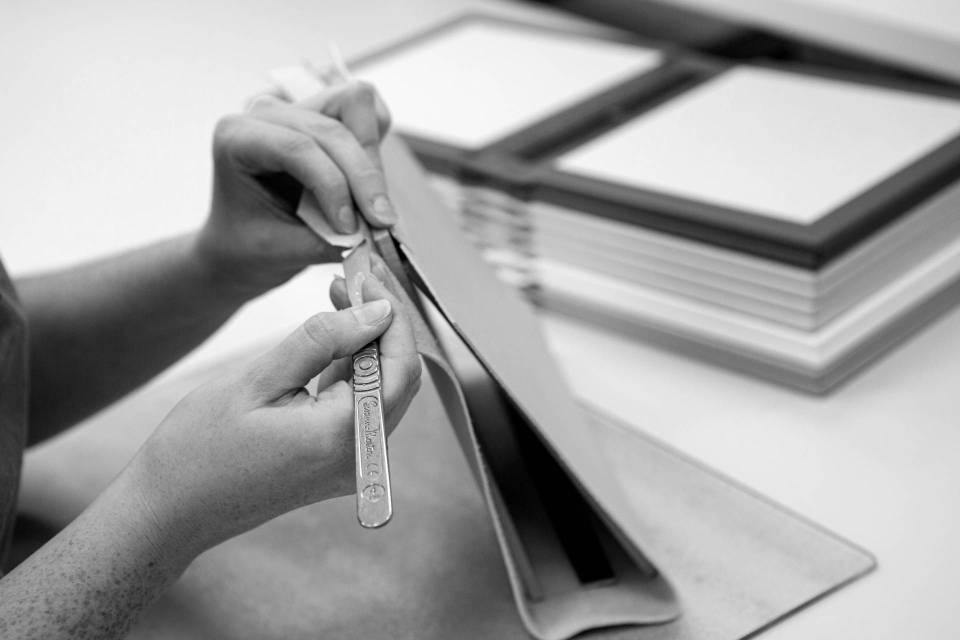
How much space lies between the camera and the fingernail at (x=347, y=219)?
91cm

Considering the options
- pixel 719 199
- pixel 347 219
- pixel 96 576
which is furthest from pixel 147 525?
pixel 719 199

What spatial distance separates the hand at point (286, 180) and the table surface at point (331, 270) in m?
0.26

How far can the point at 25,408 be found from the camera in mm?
1022

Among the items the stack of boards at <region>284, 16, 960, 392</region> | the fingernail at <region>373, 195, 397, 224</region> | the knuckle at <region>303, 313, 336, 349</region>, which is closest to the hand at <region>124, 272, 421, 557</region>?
the knuckle at <region>303, 313, 336, 349</region>

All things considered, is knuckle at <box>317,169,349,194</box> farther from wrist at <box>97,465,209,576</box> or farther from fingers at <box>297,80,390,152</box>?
wrist at <box>97,465,209,576</box>

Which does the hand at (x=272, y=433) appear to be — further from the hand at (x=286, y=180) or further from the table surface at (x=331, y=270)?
the table surface at (x=331, y=270)

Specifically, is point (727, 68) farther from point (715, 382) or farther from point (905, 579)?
point (905, 579)

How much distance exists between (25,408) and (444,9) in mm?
1362

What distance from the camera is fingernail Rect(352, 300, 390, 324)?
2.44ft

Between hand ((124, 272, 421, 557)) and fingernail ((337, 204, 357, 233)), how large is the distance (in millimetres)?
149

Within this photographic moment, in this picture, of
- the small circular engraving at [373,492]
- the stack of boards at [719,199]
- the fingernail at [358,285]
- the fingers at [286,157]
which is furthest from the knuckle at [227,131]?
the small circular engraving at [373,492]

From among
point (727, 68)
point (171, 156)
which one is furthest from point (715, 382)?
point (171, 156)

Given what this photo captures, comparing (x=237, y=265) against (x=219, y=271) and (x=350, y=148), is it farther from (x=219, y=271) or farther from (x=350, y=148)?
(x=350, y=148)

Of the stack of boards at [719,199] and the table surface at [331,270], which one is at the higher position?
the stack of boards at [719,199]
